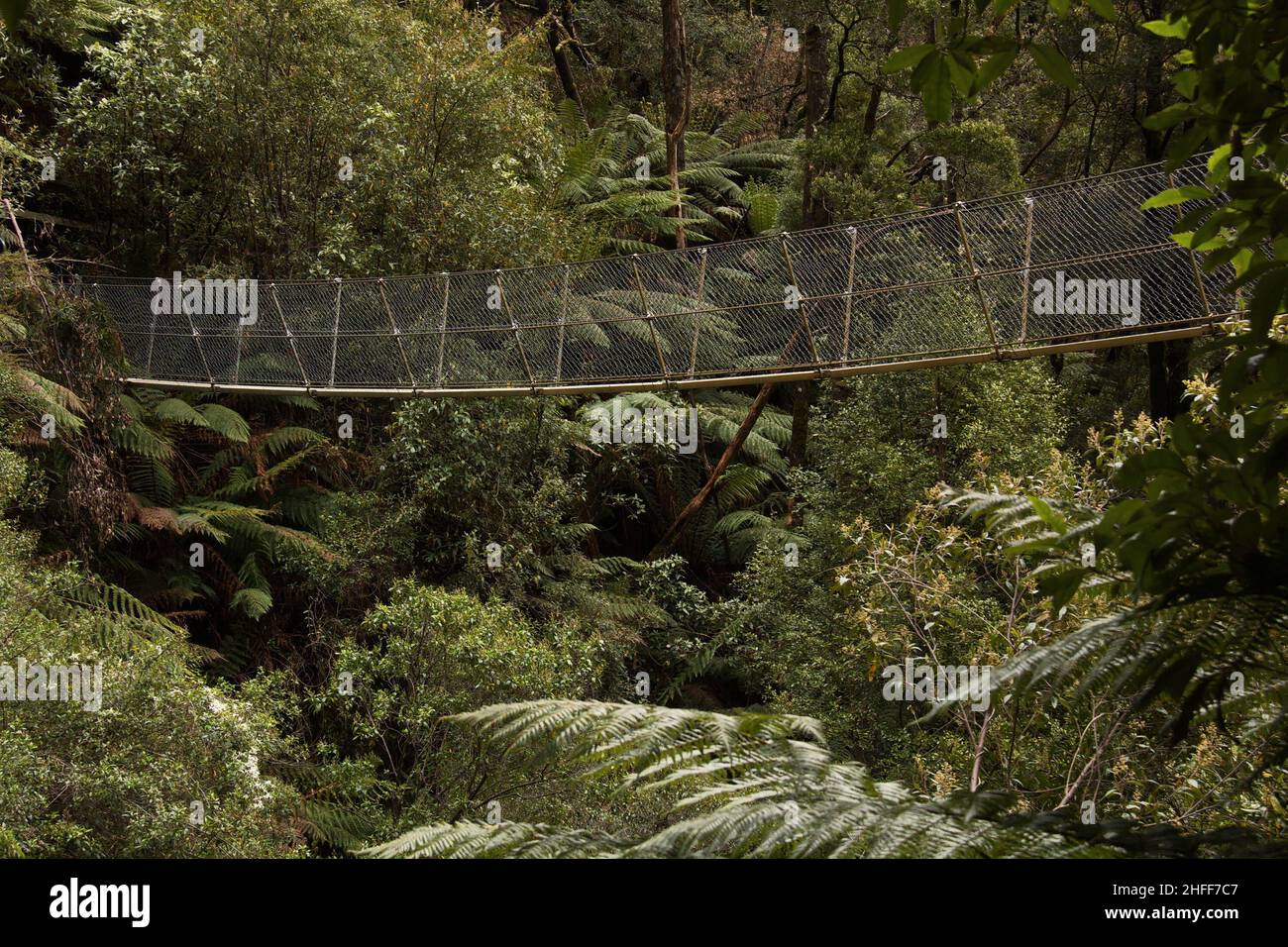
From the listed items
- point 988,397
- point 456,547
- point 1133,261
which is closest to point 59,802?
point 456,547

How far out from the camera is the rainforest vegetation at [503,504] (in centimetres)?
526

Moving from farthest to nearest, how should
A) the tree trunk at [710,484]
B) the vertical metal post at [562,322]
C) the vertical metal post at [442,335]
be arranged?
the tree trunk at [710,484]
the vertical metal post at [442,335]
the vertical metal post at [562,322]

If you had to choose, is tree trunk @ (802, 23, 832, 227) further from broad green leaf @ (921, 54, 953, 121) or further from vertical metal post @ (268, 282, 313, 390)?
→ broad green leaf @ (921, 54, 953, 121)

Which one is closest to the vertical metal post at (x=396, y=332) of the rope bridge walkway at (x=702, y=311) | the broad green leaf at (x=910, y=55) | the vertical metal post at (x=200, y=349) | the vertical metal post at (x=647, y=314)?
the rope bridge walkway at (x=702, y=311)

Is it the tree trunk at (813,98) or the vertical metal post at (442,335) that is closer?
the vertical metal post at (442,335)

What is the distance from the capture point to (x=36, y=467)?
27.9 feet

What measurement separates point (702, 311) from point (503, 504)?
12.8 ft

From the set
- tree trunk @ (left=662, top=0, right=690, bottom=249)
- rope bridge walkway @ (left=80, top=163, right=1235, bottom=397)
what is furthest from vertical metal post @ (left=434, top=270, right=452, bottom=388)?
tree trunk @ (left=662, top=0, right=690, bottom=249)

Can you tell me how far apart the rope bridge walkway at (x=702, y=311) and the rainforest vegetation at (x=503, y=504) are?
2.20ft

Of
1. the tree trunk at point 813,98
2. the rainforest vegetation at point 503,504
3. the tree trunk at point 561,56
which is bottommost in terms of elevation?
the rainforest vegetation at point 503,504

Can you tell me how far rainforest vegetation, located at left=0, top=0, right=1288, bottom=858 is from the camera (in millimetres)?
5262

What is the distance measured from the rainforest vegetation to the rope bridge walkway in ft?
2.20

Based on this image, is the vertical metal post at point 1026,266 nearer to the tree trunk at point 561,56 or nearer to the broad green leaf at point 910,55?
the broad green leaf at point 910,55
